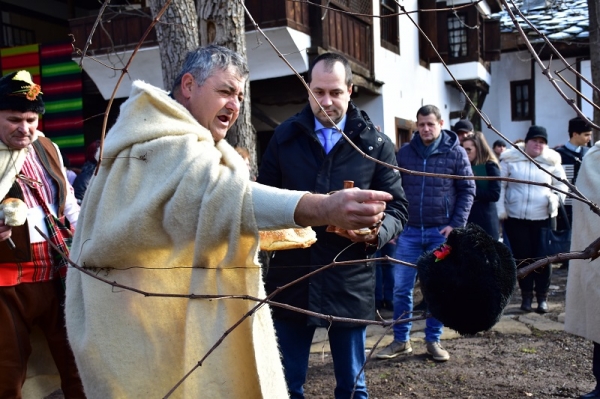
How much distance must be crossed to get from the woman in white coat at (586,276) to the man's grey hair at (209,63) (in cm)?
255

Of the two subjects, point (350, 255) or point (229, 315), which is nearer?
point (229, 315)

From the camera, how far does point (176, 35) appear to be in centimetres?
514

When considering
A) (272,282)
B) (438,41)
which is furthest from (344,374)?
(438,41)

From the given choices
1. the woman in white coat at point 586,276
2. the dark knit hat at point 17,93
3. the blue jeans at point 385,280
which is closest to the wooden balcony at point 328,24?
the blue jeans at point 385,280

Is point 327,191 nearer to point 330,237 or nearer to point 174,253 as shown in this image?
point 330,237

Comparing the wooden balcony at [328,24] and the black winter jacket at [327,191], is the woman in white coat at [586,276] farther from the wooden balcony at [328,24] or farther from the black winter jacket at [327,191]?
the wooden balcony at [328,24]

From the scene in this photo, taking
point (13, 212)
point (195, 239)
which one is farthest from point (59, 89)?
point (195, 239)

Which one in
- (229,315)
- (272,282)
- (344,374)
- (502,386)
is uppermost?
(229,315)

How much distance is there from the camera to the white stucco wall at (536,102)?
64.7ft

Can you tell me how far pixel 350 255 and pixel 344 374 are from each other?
0.58m

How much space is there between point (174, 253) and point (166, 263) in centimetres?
5

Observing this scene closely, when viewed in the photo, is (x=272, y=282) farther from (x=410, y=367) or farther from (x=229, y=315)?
(x=410, y=367)

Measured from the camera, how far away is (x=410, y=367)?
16.3 feet

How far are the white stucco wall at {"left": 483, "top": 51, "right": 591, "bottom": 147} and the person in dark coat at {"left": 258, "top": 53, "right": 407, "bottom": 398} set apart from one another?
1698 centimetres
